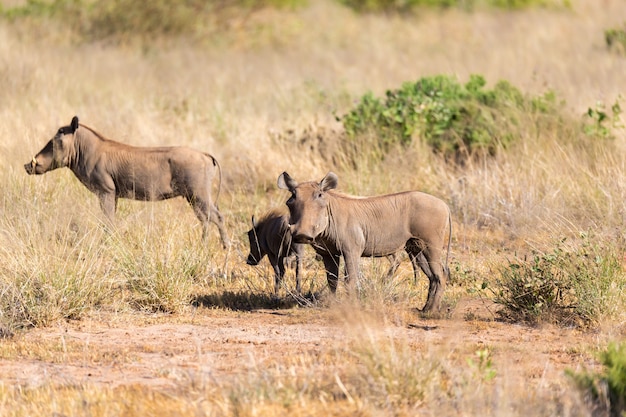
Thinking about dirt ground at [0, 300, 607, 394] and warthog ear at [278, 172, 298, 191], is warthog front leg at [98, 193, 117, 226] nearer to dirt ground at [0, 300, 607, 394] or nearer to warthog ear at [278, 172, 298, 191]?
dirt ground at [0, 300, 607, 394]

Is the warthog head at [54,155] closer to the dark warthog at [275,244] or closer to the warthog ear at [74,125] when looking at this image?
the warthog ear at [74,125]

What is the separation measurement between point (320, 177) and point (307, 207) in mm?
4242

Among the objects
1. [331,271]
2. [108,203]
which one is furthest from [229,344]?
[108,203]

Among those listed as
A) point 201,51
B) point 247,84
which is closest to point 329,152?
point 247,84

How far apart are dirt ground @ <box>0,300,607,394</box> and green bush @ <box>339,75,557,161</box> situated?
438 cm

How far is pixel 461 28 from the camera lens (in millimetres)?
23500

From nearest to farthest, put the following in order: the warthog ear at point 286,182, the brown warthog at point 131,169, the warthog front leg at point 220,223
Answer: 1. the warthog ear at point 286,182
2. the warthog front leg at point 220,223
3. the brown warthog at point 131,169

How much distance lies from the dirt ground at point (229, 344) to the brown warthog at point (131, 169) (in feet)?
7.80

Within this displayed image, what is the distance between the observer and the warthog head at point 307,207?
745 centimetres

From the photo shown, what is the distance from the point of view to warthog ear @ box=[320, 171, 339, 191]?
763 cm

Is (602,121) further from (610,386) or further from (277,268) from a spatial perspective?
(610,386)

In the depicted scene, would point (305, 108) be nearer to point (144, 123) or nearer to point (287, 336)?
point (144, 123)

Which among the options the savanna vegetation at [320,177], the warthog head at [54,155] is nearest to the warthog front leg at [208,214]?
the savanna vegetation at [320,177]

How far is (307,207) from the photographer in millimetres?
7508
